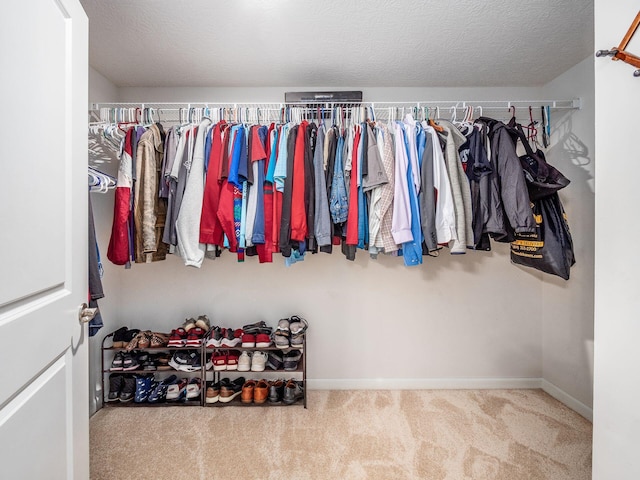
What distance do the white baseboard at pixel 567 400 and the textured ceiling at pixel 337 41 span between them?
2272mm

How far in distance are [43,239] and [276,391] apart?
1.76 meters

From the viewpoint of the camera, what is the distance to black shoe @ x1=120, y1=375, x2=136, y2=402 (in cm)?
211

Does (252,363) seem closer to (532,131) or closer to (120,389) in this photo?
(120,389)

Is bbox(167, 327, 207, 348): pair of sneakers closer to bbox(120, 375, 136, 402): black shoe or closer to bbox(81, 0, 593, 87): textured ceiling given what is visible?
bbox(120, 375, 136, 402): black shoe

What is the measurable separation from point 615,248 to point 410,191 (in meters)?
0.97

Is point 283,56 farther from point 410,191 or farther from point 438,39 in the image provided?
point 410,191

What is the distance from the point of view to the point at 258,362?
2.13 metres

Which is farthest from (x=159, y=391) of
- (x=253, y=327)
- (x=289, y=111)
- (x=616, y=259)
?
(x=616, y=259)

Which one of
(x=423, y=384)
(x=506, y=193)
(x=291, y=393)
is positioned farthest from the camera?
(x=423, y=384)

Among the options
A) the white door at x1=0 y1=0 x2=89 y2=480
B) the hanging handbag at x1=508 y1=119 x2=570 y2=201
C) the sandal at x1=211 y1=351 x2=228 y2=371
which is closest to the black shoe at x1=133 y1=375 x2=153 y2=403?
the sandal at x1=211 y1=351 x2=228 y2=371

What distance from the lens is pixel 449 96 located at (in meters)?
2.37

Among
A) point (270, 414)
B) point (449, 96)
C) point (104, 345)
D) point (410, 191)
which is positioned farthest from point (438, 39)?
point (104, 345)

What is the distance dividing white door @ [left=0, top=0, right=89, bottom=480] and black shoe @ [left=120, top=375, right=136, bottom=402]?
1.29m

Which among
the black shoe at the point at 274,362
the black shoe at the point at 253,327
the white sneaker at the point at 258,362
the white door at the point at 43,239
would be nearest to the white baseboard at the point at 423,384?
the black shoe at the point at 274,362
